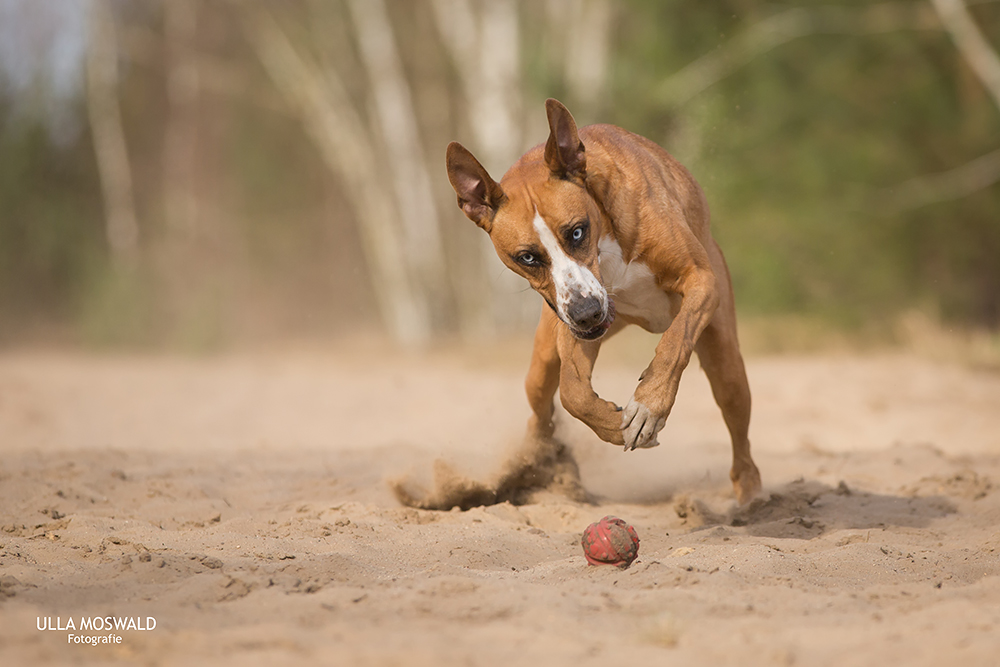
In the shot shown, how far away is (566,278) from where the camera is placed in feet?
13.9

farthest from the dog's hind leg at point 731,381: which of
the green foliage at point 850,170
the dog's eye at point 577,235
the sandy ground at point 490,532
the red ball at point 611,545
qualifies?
the green foliage at point 850,170

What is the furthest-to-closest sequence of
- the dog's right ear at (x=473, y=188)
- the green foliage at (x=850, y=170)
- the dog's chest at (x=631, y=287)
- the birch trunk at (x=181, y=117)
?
the birch trunk at (x=181, y=117) < the green foliage at (x=850, y=170) < the dog's chest at (x=631, y=287) < the dog's right ear at (x=473, y=188)

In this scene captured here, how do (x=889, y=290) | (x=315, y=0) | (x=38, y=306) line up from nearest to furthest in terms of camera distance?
(x=889, y=290)
(x=315, y=0)
(x=38, y=306)

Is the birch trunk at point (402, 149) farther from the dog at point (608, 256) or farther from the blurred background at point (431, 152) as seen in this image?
the dog at point (608, 256)

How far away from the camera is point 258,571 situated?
369 cm

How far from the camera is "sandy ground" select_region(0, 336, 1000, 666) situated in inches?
115

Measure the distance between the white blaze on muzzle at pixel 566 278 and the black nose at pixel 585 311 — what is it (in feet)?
0.05

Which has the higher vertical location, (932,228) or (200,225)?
(200,225)

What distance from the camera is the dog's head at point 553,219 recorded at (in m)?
4.26

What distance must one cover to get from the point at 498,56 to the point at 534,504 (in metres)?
11.2

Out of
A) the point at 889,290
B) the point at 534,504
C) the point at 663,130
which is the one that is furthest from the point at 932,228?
the point at 534,504

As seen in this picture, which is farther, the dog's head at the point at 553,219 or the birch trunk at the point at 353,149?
the birch trunk at the point at 353,149

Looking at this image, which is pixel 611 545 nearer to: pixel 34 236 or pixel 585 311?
pixel 585 311

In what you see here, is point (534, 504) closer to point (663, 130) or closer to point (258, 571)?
point (258, 571)
